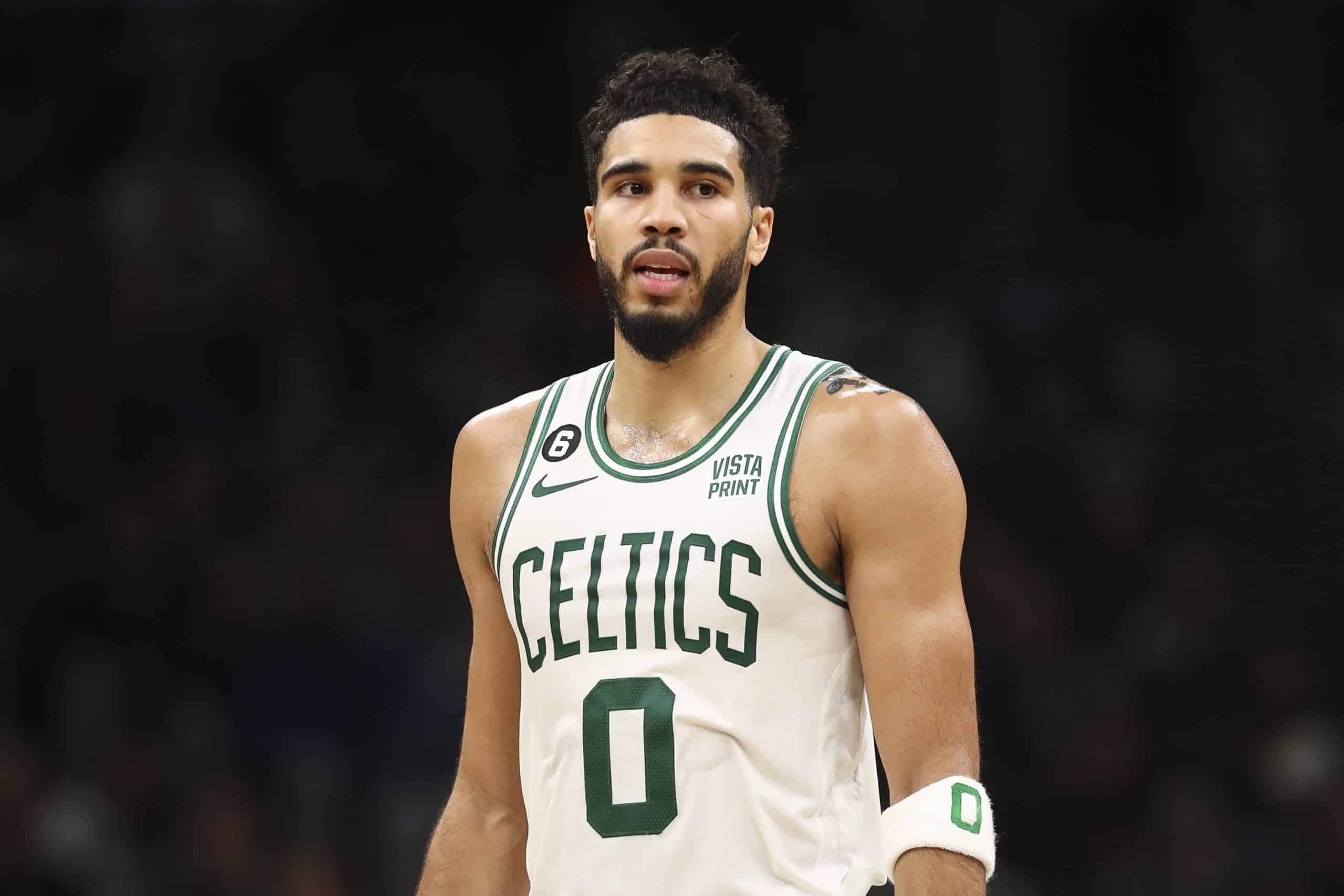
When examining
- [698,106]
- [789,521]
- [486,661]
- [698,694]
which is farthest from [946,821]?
[698,106]

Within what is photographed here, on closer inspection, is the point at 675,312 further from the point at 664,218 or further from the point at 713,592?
the point at 713,592

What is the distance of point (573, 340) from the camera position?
313 inches

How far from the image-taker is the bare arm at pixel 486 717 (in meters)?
3.60

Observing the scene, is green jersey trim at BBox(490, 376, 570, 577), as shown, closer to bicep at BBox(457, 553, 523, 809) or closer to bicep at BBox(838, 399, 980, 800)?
bicep at BBox(457, 553, 523, 809)

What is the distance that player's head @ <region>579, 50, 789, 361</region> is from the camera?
3.38 m

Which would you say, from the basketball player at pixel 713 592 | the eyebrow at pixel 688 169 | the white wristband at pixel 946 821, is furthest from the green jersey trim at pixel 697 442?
the white wristband at pixel 946 821

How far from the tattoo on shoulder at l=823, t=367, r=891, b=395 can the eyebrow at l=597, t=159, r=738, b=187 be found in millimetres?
450

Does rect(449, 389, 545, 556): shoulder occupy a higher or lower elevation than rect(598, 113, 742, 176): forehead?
lower

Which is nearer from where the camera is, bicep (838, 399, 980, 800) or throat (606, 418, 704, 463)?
bicep (838, 399, 980, 800)

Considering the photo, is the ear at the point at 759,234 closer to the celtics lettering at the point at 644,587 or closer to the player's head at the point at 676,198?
the player's head at the point at 676,198

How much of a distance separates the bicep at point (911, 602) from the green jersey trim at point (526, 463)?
732mm

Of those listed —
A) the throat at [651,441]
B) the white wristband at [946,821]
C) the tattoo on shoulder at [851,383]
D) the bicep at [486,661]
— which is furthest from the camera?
the bicep at [486,661]

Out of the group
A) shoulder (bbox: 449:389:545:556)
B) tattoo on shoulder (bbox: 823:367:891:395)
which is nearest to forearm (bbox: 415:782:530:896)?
shoulder (bbox: 449:389:545:556)

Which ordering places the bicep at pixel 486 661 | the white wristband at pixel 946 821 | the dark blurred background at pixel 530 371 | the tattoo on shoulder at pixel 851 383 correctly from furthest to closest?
the dark blurred background at pixel 530 371
the bicep at pixel 486 661
the tattoo on shoulder at pixel 851 383
the white wristband at pixel 946 821
